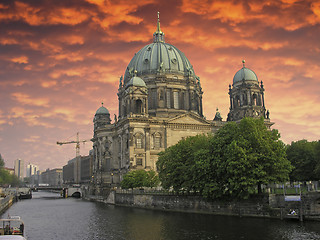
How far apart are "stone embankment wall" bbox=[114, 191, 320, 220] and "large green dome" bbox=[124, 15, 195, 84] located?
189 feet

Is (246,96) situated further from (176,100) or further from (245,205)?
(245,205)

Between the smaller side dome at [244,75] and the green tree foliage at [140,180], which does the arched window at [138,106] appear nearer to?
the green tree foliage at [140,180]

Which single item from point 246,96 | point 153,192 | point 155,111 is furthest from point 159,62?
point 153,192

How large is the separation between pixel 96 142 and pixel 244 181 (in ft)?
262

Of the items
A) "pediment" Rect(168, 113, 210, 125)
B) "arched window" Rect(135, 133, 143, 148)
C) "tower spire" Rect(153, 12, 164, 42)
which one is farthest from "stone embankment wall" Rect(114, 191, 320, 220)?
"tower spire" Rect(153, 12, 164, 42)

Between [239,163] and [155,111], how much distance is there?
213ft

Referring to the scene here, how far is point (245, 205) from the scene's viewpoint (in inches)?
2149

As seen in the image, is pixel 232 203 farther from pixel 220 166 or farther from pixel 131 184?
pixel 131 184

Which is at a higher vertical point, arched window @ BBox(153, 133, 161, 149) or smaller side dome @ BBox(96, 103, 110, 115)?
smaller side dome @ BBox(96, 103, 110, 115)

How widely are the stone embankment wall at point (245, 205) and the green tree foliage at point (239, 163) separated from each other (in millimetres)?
2053

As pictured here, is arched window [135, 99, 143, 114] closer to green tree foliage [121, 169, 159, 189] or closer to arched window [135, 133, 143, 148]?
arched window [135, 133, 143, 148]

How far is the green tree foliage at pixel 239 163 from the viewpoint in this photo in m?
52.9

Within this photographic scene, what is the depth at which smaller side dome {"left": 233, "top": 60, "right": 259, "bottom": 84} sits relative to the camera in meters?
113

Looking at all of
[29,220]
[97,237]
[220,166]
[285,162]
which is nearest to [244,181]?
[220,166]
